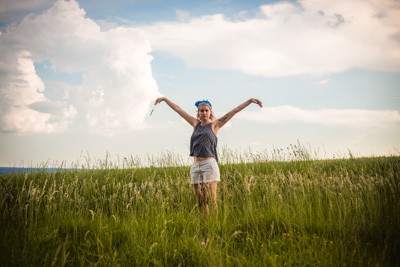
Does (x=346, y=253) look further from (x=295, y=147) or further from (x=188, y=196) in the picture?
(x=295, y=147)

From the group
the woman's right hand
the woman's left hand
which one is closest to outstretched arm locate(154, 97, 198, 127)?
the woman's right hand

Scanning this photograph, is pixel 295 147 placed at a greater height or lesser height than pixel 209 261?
greater

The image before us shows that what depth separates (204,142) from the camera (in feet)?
17.3

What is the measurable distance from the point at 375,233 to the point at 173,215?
9.54ft

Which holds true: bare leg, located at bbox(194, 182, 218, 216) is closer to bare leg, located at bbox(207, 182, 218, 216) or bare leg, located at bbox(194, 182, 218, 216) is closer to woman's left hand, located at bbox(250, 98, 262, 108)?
bare leg, located at bbox(207, 182, 218, 216)

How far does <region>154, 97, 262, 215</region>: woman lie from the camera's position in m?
5.11

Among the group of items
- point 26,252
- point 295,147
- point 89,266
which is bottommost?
point 89,266

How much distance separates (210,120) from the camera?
5625 millimetres

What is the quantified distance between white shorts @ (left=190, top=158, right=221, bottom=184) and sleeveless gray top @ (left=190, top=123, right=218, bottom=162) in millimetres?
137

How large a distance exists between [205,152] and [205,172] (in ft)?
1.17

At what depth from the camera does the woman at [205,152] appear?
5.11 meters

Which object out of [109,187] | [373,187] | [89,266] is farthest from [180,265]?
[109,187]

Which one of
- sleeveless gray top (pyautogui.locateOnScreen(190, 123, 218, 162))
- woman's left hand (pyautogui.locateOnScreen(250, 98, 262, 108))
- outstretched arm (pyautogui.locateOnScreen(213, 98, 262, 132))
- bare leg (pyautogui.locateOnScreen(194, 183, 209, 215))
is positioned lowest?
bare leg (pyautogui.locateOnScreen(194, 183, 209, 215))

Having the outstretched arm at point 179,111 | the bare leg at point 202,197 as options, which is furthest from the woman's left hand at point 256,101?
the bare leg at point 202,197
